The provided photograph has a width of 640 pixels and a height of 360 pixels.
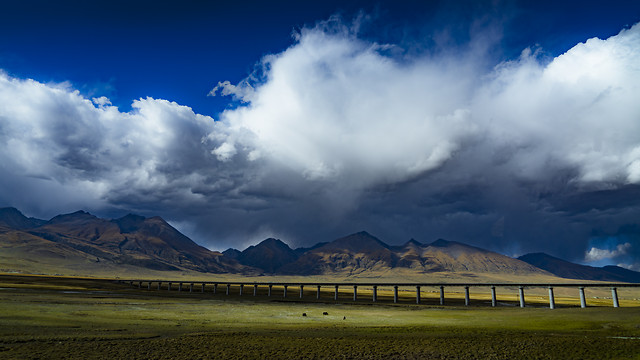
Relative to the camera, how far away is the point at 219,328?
1390 inches

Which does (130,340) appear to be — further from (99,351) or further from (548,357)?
(548,357)

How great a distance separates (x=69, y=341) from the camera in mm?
26516

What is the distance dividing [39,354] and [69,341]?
13.4ft

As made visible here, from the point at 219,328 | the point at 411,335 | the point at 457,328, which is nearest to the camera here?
the point at 411,335

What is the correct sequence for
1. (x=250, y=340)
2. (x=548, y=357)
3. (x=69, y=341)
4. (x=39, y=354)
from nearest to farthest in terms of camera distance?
1. (x=39, y=354)
2. (x=548, y=357)
3. (x=69, y=341)
4. (x=250, y=340)

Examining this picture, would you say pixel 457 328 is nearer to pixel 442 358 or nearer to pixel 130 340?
pixel 442 358

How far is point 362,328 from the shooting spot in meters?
37.6

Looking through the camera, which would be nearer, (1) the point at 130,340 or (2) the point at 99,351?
(2) the point at 99,351

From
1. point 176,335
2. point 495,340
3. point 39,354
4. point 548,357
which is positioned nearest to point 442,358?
point 548,357

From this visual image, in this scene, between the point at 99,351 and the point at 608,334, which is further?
the point at 608,334

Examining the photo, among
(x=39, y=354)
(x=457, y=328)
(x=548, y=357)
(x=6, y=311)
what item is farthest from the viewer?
(x=6, y=311)

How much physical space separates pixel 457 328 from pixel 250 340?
19711 mm

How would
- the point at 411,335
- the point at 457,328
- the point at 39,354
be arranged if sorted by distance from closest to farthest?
the point at 39,354 < the point at 411,335 < the point at 457,328

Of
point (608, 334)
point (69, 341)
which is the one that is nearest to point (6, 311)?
point (69, 341)
